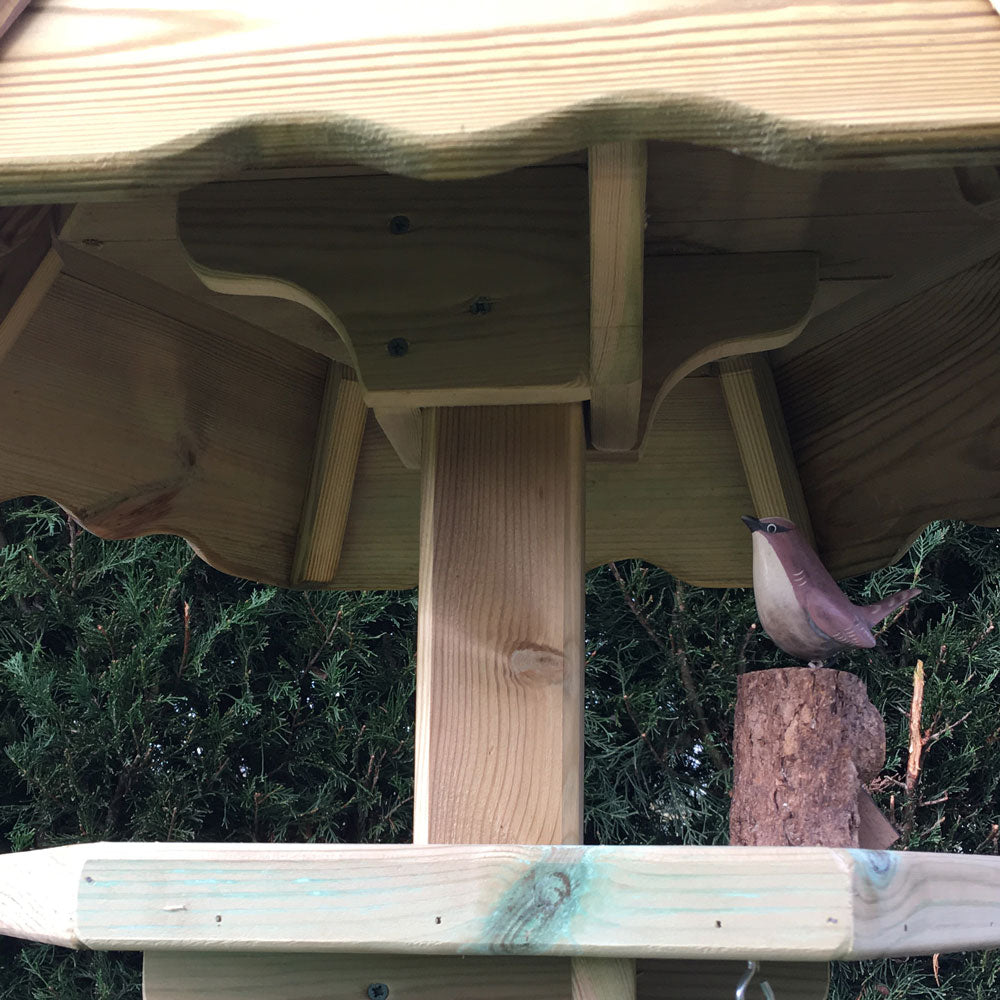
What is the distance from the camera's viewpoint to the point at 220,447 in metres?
1.51

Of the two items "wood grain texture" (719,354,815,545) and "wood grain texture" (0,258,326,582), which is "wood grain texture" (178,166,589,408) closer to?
"wood grain texture" (0,258,326,582)

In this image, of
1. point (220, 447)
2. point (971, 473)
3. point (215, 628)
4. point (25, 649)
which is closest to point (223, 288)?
point (220, 447)

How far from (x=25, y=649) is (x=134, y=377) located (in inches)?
56.8

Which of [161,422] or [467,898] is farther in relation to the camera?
[161,422]

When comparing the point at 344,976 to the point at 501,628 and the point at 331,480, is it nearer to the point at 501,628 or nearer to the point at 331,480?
the point at 501,628

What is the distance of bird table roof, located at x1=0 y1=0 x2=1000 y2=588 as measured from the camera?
0.65m

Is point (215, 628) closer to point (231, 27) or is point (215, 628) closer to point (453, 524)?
point (453, 524)

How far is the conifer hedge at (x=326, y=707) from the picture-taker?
7.92 feet

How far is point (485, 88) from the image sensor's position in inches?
25.9

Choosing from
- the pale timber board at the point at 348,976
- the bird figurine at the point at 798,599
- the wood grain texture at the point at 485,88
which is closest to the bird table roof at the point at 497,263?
the wood grain texture at the point at 485,88

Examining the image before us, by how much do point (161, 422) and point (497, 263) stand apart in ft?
1.82

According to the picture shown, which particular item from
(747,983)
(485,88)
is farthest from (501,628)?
(485,88)

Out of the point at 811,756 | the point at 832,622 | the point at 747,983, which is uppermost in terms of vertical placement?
the point at 832,622

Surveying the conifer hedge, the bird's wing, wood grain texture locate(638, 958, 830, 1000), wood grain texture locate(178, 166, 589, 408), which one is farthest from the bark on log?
the conifer hedge
